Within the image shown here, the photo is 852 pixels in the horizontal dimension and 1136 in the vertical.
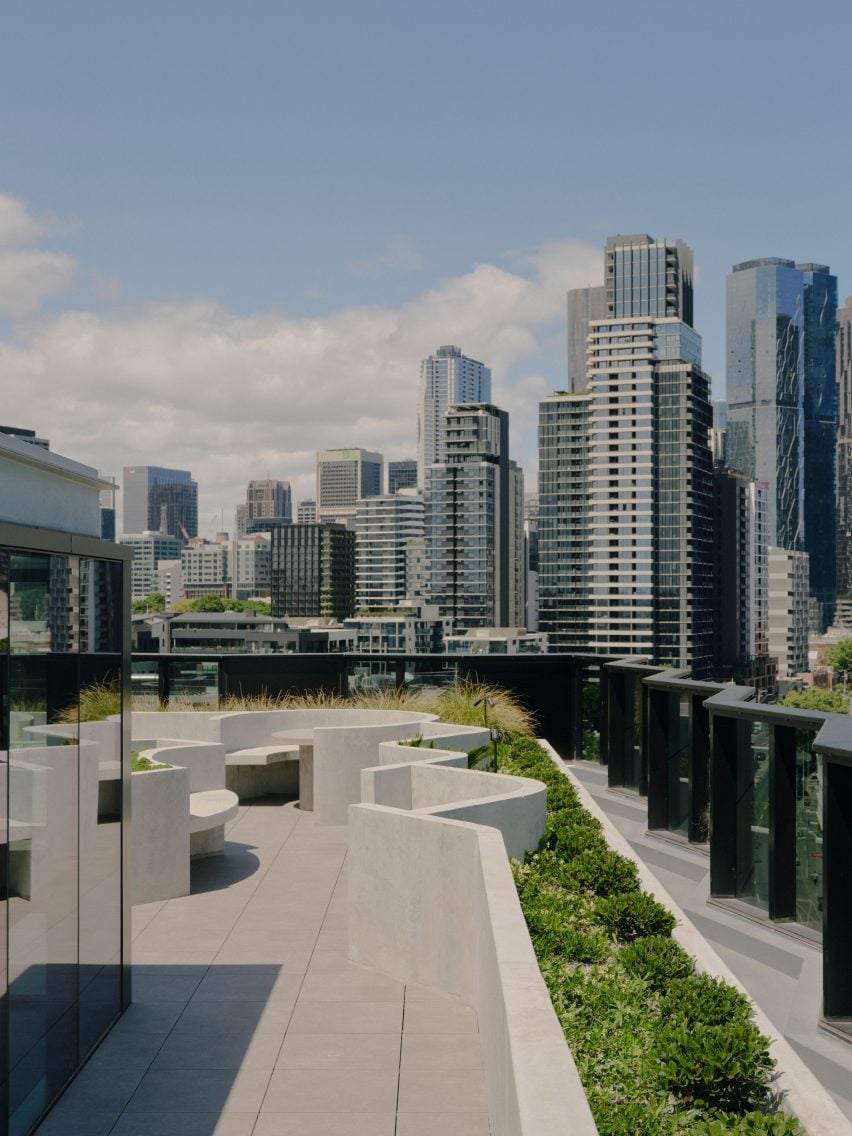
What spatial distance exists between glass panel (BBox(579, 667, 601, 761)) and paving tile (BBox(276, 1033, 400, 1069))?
9239 millimetres

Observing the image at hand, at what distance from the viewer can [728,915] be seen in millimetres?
8312

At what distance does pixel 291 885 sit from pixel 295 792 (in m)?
4.64

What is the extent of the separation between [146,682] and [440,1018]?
10.1 m

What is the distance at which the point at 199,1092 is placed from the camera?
521 centimetres

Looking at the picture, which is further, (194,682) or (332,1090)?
(194,682)

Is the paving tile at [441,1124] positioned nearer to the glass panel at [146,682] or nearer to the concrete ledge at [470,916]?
the concrete ledge at [470,916]

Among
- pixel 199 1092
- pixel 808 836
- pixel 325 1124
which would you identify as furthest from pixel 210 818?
pixel 808 836

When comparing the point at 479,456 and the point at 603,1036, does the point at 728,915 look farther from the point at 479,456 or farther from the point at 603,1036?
the point at 479,456

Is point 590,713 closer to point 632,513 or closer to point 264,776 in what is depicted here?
point 264,776

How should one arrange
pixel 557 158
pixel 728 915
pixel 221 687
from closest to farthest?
pixel 728 915 < pixel 221 687 < pixel 557 158

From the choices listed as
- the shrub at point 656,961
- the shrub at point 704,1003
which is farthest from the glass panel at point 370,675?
the shrub at point 704,1003

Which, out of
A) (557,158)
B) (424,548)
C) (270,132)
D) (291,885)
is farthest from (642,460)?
(291,885)

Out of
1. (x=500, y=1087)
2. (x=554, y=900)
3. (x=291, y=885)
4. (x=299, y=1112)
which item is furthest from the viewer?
(x=291, y=885)

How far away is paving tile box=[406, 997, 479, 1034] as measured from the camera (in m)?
5.95
